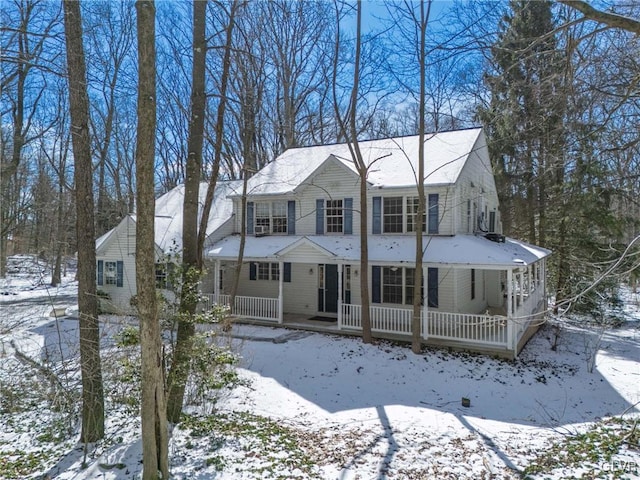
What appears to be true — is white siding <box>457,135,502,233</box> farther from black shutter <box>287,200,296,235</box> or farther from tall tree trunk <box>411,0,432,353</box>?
black shutter <box>287,200,296,235</box>

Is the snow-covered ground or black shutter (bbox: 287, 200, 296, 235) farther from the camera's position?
black shutter (bbox: 287, 200, 296, 235)

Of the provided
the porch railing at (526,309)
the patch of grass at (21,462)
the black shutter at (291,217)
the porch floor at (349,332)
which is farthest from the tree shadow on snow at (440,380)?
the black shutter at (291,217)

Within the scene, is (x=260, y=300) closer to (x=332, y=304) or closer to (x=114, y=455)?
(x=332, y=304)

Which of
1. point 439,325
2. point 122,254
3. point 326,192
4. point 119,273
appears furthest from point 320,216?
point 119,273

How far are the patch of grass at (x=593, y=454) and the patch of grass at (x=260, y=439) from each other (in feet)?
9.93

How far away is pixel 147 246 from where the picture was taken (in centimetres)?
482

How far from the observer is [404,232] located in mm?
14148

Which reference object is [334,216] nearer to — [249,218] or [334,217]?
[334,217]

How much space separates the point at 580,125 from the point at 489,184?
9281 millimetres

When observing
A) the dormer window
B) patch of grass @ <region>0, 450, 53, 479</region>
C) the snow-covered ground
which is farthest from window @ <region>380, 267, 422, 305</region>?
patch of grass @ <region>0, 450, 53, 479</region>

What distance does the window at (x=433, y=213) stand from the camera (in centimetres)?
1355

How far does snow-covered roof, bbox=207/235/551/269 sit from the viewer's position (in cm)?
1174

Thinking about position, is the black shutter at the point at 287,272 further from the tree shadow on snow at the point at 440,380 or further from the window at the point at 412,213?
the window at the point at 412,213

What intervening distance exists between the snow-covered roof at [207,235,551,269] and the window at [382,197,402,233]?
35cm
